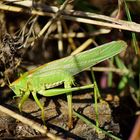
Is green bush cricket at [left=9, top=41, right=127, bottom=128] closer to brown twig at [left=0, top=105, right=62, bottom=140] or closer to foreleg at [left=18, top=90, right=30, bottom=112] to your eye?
foreleg at [left=18, top=90, right=30, bottom=112]

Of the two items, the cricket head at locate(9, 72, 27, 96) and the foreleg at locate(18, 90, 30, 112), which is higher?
the cricket head at locate(9, 72, 27, 96)

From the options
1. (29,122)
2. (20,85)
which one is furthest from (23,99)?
(29,122)

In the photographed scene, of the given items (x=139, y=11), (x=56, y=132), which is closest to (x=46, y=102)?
(x=56, y=132)

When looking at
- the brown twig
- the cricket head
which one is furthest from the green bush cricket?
the brown twig

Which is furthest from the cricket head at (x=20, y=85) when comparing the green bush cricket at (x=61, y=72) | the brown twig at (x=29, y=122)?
the brown twig at (x=29, y=122)

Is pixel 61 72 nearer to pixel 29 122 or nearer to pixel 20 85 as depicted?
pixel 20 85

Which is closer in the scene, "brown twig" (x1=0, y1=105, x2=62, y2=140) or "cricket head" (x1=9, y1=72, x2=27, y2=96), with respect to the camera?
"brown twig" (x1=0, y1=105, x2=62, y2=140)

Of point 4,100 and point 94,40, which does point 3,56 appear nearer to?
point 4,100

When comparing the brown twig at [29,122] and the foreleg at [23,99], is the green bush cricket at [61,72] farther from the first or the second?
the brown twig at [29,122]
